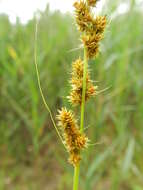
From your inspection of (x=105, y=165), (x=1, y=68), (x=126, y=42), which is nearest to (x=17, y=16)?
(x=1, y=68)

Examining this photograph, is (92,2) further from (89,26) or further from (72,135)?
(72,135)

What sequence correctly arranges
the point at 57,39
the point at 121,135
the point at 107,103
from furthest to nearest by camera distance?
the point at 57,39 < the point at 107,103 < the point at 121,135

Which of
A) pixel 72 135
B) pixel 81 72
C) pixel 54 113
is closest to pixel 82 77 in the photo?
pixel 81 72

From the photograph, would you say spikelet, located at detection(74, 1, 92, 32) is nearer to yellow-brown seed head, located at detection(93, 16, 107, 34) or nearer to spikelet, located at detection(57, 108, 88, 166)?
yellow-brown seed head, located at detection(93, 16, 107, 34)

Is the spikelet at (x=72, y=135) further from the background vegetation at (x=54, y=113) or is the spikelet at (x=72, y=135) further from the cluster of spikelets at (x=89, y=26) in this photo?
the background vegetation at (x=54, y=113)

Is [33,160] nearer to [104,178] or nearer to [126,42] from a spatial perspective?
[104,178]

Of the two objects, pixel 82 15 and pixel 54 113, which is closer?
pixel 82 15
